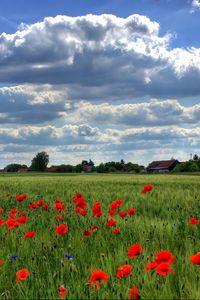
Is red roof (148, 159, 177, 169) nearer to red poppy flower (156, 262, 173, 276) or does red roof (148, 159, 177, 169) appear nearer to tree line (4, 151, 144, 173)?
tree line (4, 151, 144, 173)

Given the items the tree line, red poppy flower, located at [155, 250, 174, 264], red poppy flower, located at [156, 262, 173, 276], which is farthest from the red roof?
red poppy flower, located at [156, 262, 173, 276]

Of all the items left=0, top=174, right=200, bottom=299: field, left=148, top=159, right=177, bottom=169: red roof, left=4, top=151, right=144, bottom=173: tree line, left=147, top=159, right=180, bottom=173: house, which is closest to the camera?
left=0, top=174, right=200, bottom=299: field

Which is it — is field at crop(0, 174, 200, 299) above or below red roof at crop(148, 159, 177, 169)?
below

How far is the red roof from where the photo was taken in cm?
13388

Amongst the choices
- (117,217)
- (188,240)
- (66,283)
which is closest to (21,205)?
(117,217)

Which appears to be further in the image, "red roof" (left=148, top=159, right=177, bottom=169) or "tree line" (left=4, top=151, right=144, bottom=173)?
"red roof" (left=148, top=159, right=177, bottom=169)

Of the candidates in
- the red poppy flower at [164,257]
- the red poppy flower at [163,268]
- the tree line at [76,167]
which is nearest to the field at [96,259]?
the red poppy flower at [164,257]

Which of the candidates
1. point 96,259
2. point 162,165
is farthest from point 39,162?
point 96,259

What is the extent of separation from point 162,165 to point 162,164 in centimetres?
58

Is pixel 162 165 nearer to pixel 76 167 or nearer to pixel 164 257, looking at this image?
pixel 76 167

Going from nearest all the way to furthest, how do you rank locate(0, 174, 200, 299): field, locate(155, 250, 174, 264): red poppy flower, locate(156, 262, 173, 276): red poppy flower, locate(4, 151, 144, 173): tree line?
locate(156, 262, 173, 276): red poppy flower
locate(155, 250, 174, 264): red poppy flower
locate(0, 174, 200, 299): field
locate(4, 151, 144, 173): tree line

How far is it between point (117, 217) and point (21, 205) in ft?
11.5

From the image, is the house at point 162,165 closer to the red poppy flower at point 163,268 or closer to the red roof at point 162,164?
the red roof at point 162,164

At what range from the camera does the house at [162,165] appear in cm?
13362
